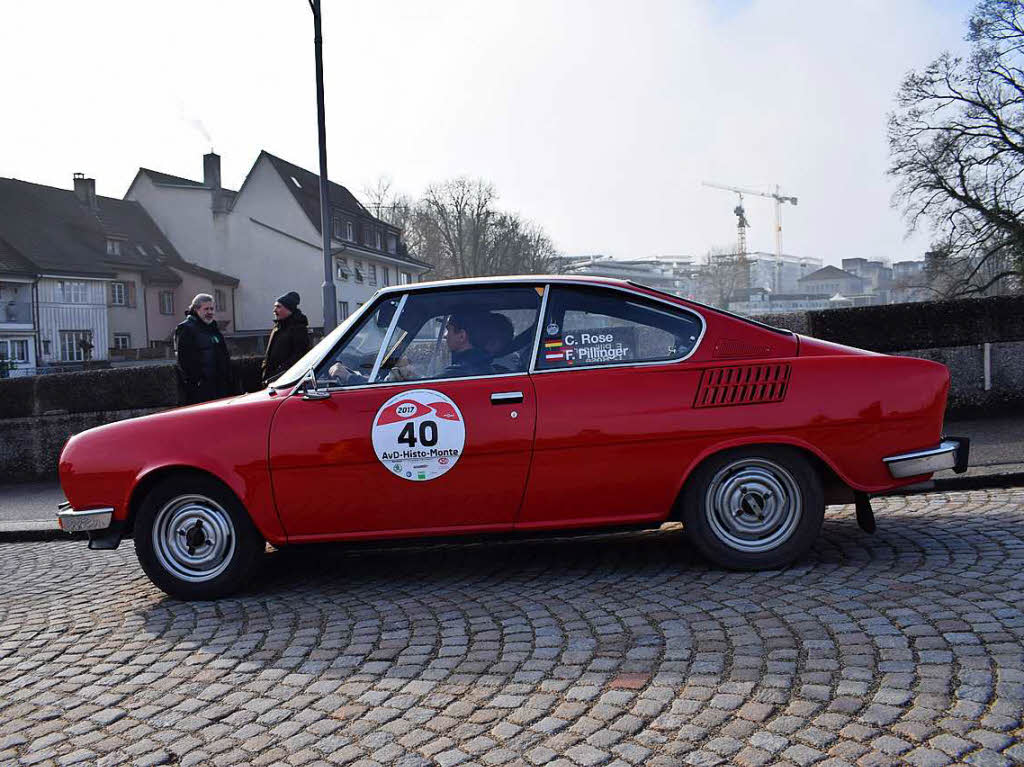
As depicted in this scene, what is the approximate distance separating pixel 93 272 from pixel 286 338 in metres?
52.1

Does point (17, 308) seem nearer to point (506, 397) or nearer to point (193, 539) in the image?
point (193, 539)

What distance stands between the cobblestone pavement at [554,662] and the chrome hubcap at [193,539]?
0.22 meters

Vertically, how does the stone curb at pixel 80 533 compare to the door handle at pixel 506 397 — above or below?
below

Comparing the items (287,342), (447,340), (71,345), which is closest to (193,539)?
(447,340)

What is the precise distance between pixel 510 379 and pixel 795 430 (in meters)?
1.57

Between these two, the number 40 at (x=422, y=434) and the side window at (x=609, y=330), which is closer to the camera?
the number 40 at (x=422, y=434)

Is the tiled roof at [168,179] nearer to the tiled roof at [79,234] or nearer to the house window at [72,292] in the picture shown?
the tiled roof at [79,234]

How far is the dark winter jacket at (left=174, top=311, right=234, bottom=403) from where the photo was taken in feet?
33.0

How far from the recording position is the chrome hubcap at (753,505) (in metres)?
5.53

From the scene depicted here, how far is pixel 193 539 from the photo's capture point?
233 inches

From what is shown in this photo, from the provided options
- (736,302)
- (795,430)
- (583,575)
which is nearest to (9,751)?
(583,575)

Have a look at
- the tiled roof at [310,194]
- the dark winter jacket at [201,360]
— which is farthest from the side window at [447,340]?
the tiled roof at [310,194]

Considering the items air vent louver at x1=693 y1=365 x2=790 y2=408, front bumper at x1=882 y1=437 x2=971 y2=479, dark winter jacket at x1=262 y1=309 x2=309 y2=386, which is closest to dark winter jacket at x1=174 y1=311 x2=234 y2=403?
dark winter jacket at x1=262 y1=309 x2=309 y2=386

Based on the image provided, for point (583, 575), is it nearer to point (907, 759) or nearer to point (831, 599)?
point (831, 599)
